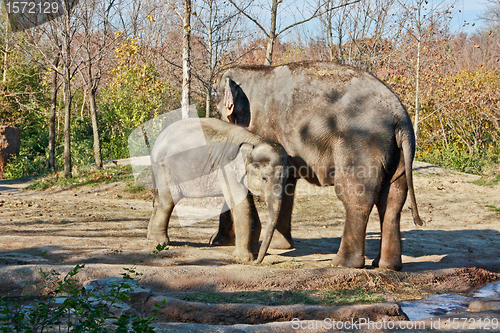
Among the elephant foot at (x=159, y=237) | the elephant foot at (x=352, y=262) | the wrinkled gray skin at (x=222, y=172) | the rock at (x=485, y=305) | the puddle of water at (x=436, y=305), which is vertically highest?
the wrinkled gray skin at (x=222, y=172)

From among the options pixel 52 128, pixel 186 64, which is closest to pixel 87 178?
pixel 52 128

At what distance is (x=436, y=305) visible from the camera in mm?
4609

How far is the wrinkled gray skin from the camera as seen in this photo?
5.64 m

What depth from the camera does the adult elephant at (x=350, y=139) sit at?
5.56m

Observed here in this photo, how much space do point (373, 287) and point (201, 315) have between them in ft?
6.91

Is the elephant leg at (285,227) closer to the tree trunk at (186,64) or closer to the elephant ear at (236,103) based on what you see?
the elephant ear at (236,103)

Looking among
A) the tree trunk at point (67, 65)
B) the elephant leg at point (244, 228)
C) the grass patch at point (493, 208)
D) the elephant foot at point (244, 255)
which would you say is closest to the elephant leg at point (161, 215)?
the elephant leg at point (244, 228)

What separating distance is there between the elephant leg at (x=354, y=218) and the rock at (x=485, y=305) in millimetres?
1497

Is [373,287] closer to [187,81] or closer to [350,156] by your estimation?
[350,156]

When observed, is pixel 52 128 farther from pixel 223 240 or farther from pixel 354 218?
pixel 354 218

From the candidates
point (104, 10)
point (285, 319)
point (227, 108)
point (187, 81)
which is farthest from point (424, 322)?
point (104, 10)

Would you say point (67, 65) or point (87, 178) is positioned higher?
point (67, 65)

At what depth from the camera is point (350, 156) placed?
561 cm

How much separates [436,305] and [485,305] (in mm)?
505
